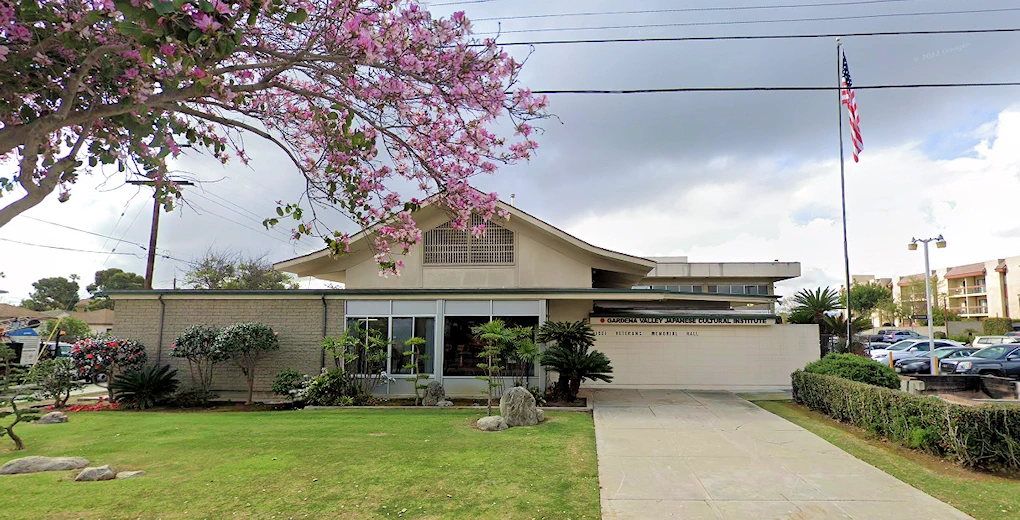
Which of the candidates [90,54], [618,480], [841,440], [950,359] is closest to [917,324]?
[950,359]

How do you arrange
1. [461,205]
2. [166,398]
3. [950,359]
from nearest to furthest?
[461,205] < [166,398] < [950,359]

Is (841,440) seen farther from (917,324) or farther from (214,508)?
(917,324)

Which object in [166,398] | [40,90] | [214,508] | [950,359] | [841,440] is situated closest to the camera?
[40,90]

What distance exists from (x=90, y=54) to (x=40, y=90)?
1.01 metres

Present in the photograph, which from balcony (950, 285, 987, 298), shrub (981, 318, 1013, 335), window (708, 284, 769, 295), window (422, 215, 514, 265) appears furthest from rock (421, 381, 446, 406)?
balcony (950, 285, 987, 298)

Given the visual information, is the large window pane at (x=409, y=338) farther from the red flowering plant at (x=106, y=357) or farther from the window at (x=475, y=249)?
the red flowering plant at (x=106, y=357)

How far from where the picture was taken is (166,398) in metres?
13.9

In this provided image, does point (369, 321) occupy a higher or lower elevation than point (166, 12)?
lower

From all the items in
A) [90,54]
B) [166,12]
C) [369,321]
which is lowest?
[369,321]

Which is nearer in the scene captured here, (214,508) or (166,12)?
(166,12)

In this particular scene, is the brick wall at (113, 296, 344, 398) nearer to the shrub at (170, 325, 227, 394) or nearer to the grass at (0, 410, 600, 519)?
the shrub at (170, 325, 227, 394)

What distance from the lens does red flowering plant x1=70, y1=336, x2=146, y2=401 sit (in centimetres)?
1362

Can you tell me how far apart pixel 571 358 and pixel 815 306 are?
37.9 ft

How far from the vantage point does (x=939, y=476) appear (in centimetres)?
708
